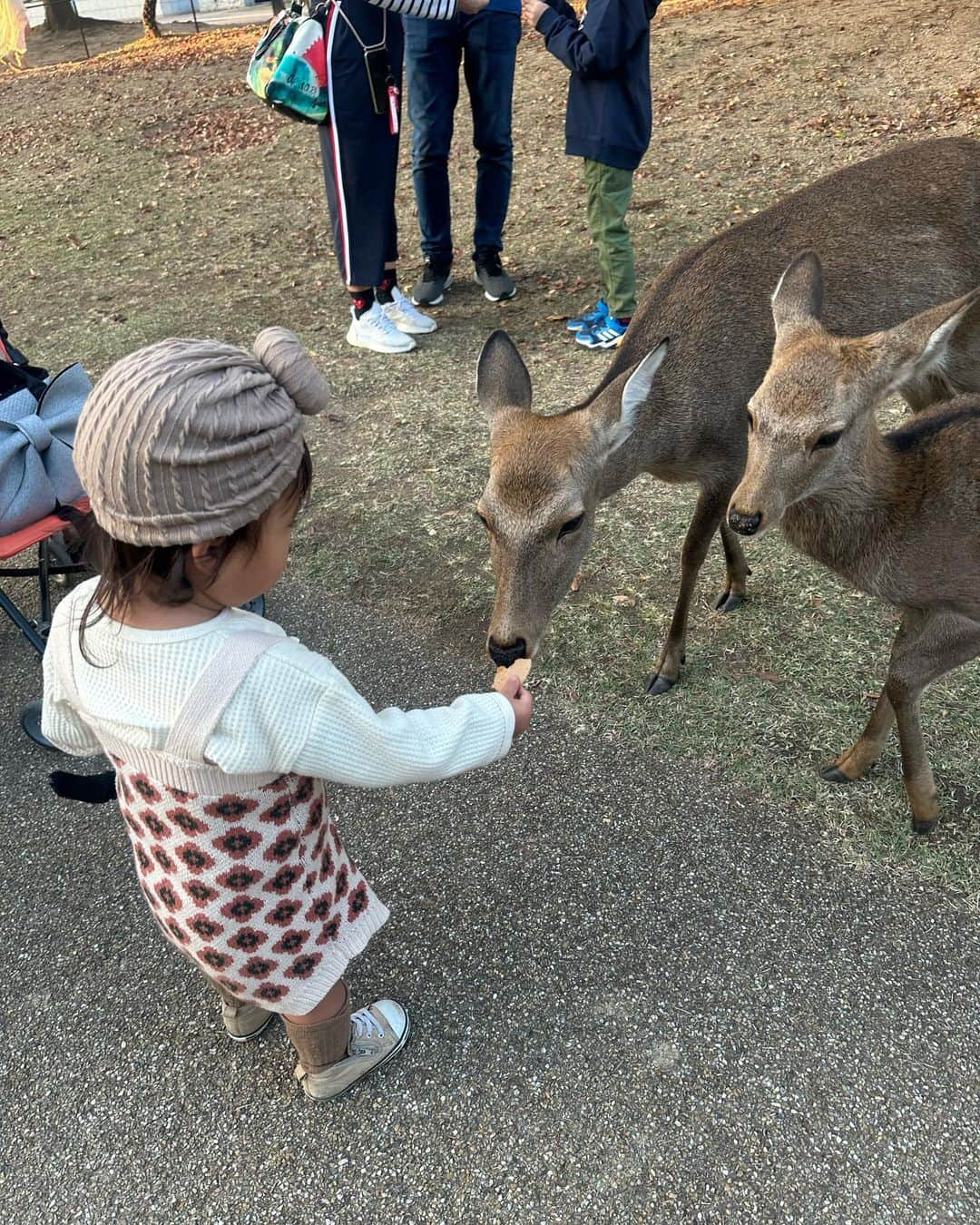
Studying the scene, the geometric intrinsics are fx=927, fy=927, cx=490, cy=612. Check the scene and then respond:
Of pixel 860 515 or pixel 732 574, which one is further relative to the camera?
pixel 732 574

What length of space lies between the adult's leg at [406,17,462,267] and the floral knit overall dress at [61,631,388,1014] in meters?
6.03

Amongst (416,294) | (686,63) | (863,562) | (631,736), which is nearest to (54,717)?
(631,736)

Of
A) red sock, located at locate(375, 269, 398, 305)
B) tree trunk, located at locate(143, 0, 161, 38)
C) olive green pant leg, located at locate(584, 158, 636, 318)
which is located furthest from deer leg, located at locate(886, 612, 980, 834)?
tree trunk, located at locate(143, 0, 161, 38)

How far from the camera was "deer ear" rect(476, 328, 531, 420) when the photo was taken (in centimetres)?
366

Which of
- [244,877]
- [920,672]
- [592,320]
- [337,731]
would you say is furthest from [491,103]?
[244,877]

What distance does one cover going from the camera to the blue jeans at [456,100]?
21.0 ft

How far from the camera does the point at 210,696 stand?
173 centimetres

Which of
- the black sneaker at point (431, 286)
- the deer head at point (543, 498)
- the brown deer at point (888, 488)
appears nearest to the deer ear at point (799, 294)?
the brown deer at point (888, 488)

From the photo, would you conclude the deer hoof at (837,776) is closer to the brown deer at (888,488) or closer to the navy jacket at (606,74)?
the brown deer at (888,488)

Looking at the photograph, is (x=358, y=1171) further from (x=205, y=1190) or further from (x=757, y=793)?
(x=757, y=793)

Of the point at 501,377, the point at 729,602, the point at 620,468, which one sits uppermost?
Answer: the point at 501,377

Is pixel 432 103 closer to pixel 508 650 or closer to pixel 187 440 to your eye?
pixel 508 650

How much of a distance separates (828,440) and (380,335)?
14.5 ft

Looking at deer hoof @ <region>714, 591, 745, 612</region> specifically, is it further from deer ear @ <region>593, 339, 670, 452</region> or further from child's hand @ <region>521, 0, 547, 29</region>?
child's hand @ <region>521, 0, 547, 29</region>
